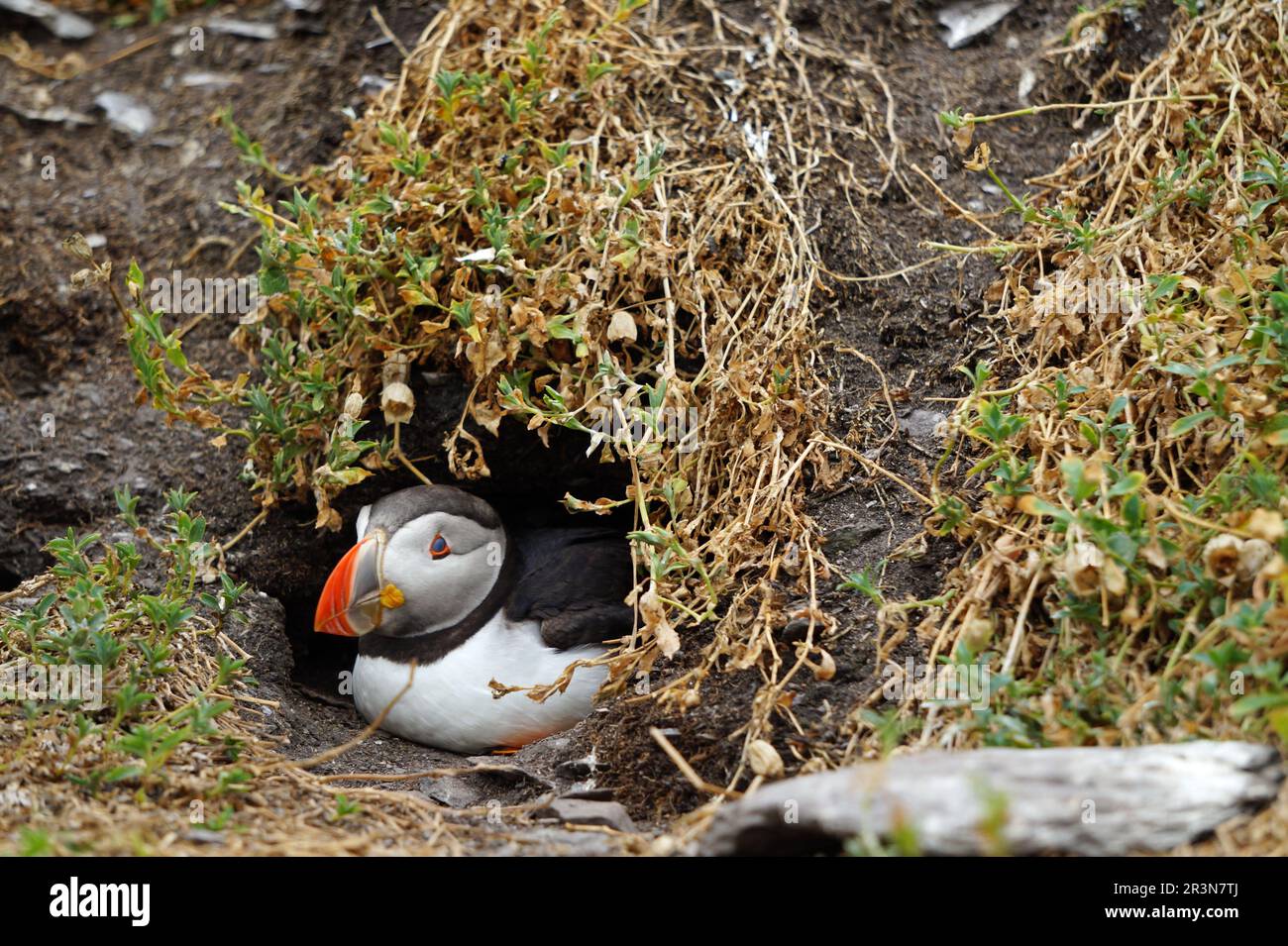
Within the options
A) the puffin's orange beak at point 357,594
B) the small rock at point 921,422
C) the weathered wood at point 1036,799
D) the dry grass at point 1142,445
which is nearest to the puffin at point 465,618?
A: the puffin's orange beak at point 357,594

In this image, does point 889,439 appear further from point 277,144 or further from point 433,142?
point 277,144

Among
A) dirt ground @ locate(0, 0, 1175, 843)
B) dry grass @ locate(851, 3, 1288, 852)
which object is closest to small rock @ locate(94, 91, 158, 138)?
dirt ground @ locate(0, 0, 1175, 843)

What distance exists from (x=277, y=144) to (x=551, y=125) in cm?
138

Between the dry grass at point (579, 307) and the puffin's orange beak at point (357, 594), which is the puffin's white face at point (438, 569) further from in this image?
the dry grass at point (579, 307)

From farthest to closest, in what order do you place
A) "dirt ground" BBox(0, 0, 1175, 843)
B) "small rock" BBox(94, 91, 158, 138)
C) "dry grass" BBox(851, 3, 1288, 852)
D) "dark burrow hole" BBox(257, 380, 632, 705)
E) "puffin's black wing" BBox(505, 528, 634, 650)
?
"small rock" BBox(94, 91, 158, 138)
"dark burrow hole" BBox(257, 380, 632, 705)
"puffin's black wing" BBox(505, 528, 634, 650)
"dirt ground" BBox(0, 0, 1175, 843)
"dry grass" BBox(851, 3, 1288, 852)

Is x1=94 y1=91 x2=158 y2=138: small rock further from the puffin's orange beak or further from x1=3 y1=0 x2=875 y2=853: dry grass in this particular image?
the puffin's orange beak

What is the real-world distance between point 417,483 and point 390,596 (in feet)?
1.74

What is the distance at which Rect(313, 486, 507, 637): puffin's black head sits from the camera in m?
3.69

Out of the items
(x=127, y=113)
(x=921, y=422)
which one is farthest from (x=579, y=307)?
(x=127, y=113)

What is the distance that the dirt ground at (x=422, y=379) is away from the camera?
10.5ft

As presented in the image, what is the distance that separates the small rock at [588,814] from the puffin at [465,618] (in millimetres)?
638

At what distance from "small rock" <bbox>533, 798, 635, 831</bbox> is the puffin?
0.64 metres
